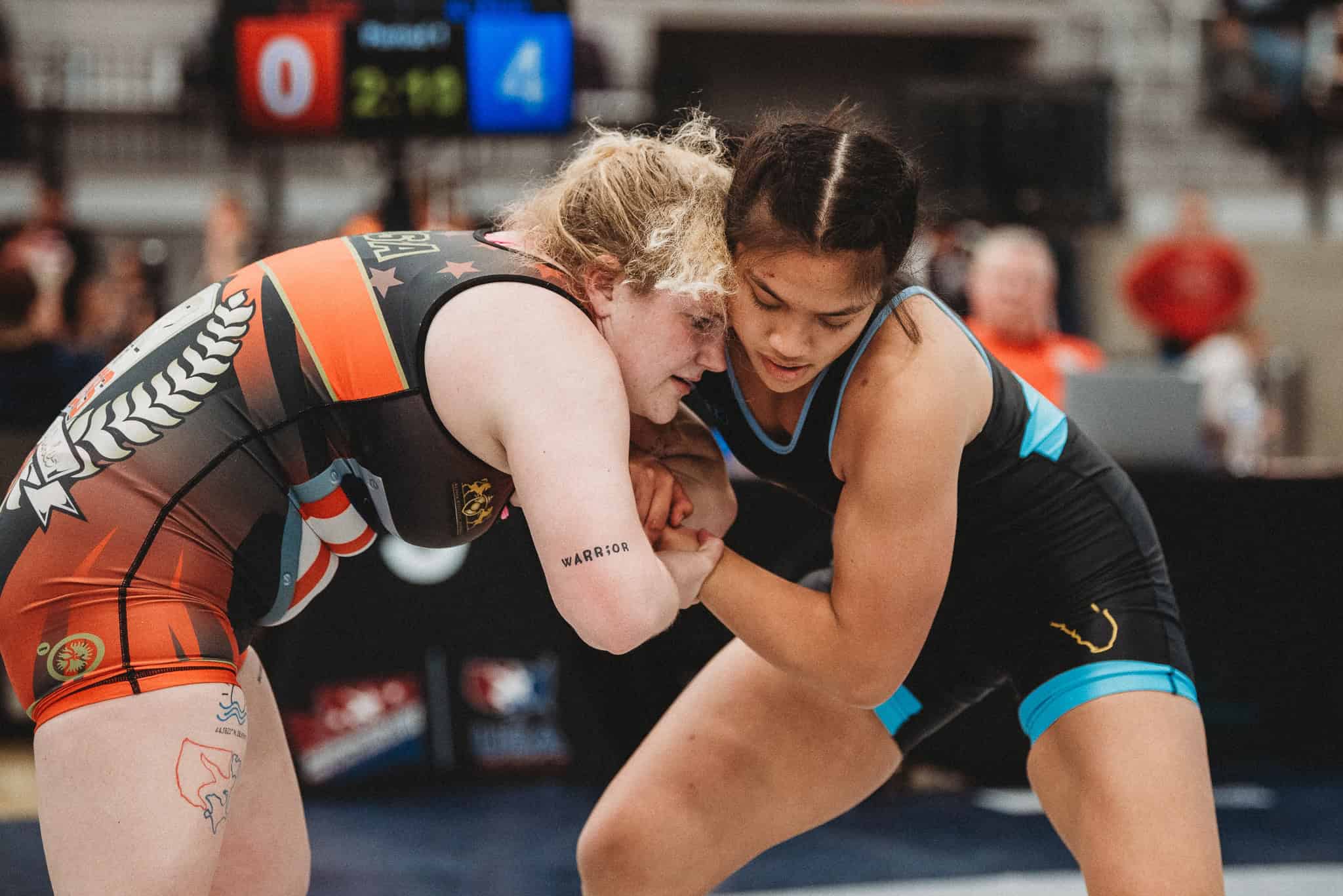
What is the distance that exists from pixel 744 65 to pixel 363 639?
11.7m

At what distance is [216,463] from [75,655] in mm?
281

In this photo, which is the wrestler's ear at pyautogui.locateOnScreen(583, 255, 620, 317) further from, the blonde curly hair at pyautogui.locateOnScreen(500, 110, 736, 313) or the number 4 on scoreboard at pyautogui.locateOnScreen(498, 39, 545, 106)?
the number 4 on scoreboard at pyautogui.locateOnScreen(498, 39, 545, 106)

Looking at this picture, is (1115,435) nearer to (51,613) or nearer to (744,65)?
(51,613)

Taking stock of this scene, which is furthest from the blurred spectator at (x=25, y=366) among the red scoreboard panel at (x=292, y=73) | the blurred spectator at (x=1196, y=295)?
the blurred spectator at (x=1196, y=295)

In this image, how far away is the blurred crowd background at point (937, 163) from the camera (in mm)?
6441

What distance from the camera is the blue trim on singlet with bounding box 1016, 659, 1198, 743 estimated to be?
218cm

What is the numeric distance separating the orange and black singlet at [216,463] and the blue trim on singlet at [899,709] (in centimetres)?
94

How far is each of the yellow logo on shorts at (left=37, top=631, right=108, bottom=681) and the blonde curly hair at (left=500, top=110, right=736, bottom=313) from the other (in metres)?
0.73

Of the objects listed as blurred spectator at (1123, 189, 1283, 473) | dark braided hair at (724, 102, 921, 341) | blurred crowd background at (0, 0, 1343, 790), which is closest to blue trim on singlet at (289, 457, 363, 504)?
dark braided hair at (724, 102, 921, 341)

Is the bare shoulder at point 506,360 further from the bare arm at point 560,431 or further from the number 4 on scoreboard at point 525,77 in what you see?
the number 4 on scoreboard at point 525,77

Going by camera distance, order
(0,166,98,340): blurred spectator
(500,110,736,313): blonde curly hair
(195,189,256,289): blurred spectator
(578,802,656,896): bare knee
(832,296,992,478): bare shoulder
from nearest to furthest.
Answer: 1. (500,110,736,313): blonde curly hair
2. (832,296,992,478): bare shoulder
3. (578,802,656,896): bare knee
4. (195,189,256,289): blurred spectator
5. (0,166,98,340): blurred spectator

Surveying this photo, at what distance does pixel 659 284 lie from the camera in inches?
70.8

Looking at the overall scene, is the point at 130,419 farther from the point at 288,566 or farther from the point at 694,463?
the point at 694,463

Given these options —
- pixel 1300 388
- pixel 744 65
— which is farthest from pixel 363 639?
pixel 744 65
